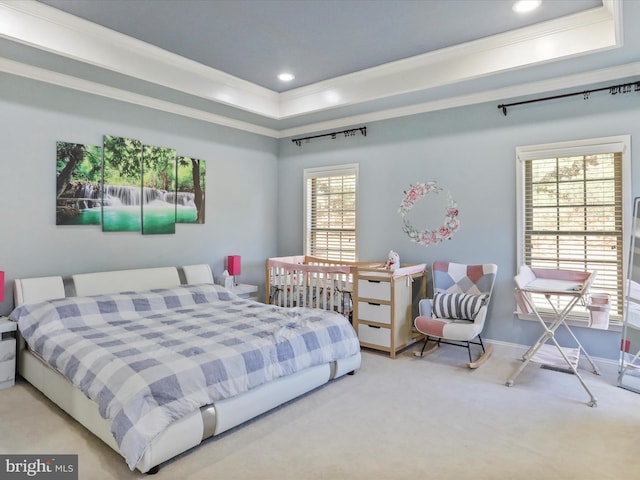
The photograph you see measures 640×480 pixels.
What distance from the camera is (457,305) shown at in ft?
13.0

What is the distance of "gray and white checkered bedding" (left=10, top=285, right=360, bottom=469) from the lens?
2072 millimetres

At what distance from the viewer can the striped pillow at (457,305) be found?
3854 mm

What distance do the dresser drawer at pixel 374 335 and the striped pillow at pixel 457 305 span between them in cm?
53

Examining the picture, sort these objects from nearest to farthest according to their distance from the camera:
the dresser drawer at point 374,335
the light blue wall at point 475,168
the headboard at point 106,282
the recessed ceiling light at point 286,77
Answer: the headboard at point 106,282
the light blue wall at point 475,168
the dresser drawer at point 374,335
the recessed ceiling light at point 286,77

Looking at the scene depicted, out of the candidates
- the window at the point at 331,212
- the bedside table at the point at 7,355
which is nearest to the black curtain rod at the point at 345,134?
the window at the point at 331,212

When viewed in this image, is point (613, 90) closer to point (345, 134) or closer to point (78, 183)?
point (345, 134)

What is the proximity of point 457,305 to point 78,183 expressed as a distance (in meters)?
3.74

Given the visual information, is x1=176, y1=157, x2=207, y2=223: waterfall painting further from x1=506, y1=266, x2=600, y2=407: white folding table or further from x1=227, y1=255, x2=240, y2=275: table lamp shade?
x1=506, y1=266, x2=600, y2=407: white folding table

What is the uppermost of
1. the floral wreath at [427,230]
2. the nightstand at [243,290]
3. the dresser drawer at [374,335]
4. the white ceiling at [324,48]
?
the white ceiling at [324,48]

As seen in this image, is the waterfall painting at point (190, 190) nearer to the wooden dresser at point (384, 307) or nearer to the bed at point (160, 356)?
the bed at point (160, 356)

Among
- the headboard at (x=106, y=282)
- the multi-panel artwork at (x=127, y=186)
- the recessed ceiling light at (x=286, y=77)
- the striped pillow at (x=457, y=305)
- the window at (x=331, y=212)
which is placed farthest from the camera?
the window at (x=331, y=212)

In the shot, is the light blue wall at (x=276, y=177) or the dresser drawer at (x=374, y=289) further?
the dresser drawer at (x=374, y=289)

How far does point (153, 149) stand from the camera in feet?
14.3

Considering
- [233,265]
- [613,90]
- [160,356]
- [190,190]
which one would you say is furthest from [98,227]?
[613,90]
